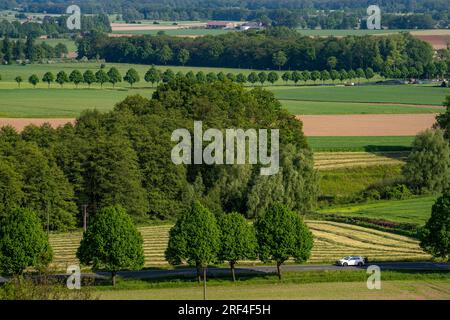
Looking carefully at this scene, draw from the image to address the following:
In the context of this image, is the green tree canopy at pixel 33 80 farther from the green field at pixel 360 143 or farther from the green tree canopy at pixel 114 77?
the green field at pixel 360 143

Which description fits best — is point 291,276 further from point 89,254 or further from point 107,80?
point 107,80

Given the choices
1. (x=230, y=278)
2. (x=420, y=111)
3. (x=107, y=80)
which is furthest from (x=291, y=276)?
(x=107, y=80)

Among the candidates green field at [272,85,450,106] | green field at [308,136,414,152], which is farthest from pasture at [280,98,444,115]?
green field at [308,136,414,152]

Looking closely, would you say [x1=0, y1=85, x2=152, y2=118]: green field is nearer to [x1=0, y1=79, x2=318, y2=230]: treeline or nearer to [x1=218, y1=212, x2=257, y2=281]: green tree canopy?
[x1=0, y1=79, x2=318, y2=230]: treeline

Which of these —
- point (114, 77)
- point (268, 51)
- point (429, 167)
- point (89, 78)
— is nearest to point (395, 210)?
point (429, 167)

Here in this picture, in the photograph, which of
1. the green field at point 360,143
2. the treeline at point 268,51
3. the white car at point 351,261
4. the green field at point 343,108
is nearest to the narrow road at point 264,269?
the white car at point 351,261

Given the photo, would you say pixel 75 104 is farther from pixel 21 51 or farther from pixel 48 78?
pixel 21 51
